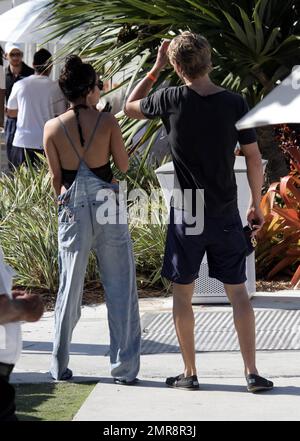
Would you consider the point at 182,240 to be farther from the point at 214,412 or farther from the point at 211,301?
the point at 211,301

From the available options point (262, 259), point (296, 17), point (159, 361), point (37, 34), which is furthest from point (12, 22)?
point (159, 361)

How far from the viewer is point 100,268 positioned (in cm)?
605

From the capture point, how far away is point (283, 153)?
10148 millimetres

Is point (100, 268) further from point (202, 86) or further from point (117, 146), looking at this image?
point (202, 86)

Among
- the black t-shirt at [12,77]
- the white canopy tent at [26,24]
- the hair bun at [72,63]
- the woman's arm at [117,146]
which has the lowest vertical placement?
the black t-shirt at [12,77]

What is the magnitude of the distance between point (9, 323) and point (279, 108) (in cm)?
116

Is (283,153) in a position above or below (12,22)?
below

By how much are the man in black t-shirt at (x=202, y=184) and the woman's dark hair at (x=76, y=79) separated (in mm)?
275

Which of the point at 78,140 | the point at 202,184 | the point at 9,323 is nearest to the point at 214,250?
the point at 202,184

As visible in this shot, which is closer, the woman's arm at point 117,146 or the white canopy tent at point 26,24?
the woman's arm at point 117,146

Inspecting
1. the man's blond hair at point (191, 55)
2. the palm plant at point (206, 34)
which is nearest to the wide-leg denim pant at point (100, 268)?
the man's blond hair at point (191, 55)

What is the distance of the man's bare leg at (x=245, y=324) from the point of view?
579 centimetres

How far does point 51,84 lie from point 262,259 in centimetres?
422

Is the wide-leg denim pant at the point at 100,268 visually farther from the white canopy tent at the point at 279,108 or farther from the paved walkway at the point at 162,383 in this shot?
the white canopy tent at the point at 279,108
